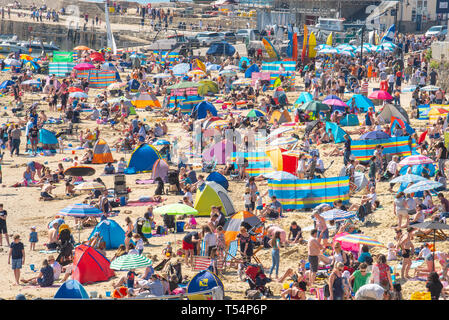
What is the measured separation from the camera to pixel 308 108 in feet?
85.3

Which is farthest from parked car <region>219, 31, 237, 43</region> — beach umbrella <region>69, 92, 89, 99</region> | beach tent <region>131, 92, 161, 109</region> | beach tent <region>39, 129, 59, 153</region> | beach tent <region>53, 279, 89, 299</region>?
beach tent <region>53, 279, 89, 299</region>

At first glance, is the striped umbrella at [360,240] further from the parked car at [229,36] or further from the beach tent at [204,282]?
the parked car at [229,36]

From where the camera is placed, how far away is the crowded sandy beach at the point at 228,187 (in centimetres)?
1330

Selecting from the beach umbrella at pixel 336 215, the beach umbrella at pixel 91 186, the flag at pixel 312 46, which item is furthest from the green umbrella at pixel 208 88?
the beach umbrella at pixel 336 215

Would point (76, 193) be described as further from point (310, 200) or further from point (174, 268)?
point (174, 268)

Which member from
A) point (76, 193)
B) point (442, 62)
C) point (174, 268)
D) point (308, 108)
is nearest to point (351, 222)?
point (174, 268)

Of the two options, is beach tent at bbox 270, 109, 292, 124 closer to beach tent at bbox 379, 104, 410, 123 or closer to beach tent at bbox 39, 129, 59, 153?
beach tent at bbox 379, 104, 410, 123

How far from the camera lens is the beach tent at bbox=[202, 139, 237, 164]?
22422mm

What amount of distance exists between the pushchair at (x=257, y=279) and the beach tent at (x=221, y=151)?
31.4ft

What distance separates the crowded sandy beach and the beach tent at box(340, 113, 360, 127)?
0.16 ft

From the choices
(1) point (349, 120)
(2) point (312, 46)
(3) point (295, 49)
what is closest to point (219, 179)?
(1) point (349, 120)

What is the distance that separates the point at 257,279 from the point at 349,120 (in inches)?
570

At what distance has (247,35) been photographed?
165ft
